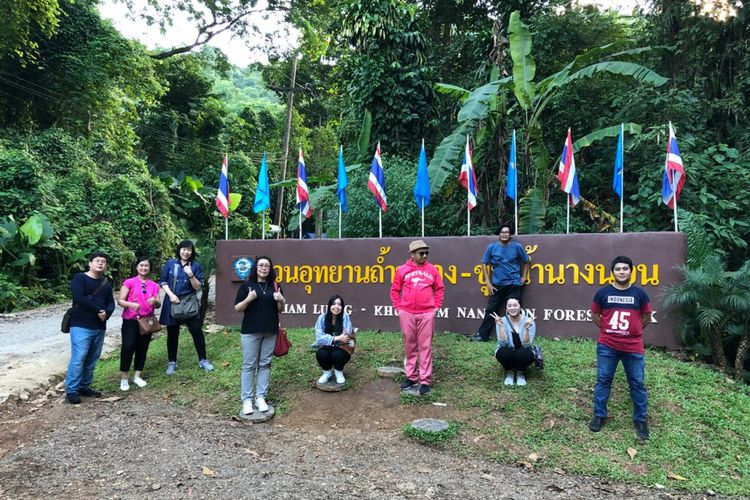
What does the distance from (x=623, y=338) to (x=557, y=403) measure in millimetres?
1041

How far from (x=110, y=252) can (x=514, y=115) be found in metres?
11.2

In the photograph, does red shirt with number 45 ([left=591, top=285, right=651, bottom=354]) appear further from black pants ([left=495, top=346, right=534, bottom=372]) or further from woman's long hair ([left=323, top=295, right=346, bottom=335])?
woman's long hair ([left=323, top=295, right=346, bottom=335])

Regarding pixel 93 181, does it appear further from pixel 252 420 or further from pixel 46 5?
pixel 252 420

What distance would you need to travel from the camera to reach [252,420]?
16.5 ft

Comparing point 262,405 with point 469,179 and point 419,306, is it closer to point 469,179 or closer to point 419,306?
point 419,306

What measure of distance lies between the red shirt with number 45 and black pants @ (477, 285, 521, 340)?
7.88 feet

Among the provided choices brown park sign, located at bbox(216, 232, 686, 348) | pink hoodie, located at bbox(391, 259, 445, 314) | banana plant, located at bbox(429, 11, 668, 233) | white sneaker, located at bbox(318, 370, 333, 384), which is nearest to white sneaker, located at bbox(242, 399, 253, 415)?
white sneaker, located at bbox(318, 370, 333, 384)

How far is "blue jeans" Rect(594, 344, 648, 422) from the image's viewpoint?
449cm

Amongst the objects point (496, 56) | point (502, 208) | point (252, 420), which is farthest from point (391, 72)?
point (252, 420)

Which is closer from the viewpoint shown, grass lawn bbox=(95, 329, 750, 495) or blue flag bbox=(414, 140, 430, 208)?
grass lawn bbox=(95, 329, 750, 495)

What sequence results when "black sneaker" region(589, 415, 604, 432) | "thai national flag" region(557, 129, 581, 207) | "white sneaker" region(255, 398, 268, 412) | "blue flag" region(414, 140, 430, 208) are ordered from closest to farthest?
"black sneaker" region(589, 415, 604, 432), "white sneaker" region(255, 398, 268, 412), "thai national flag" region(557, 129, 581, 207), "blue flag" region(414, 140, 430, 208)

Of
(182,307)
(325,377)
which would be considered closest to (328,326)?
(325,377)

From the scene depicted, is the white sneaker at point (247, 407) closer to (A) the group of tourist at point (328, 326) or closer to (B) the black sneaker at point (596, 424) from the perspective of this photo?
(A) the group of tourist at point (328, 326)

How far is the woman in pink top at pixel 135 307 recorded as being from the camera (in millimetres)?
5832
